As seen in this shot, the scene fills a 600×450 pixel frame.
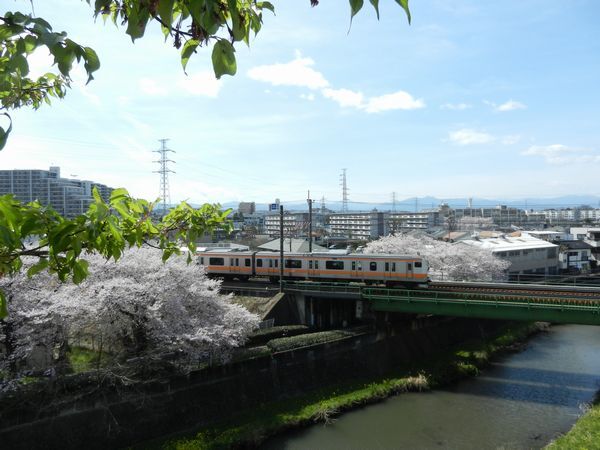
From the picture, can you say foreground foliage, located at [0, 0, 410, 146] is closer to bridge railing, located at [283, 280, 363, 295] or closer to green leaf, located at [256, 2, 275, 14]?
green leaf, located at [256, 2, 275, 14]

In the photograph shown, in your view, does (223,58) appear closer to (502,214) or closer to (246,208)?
(246,208)

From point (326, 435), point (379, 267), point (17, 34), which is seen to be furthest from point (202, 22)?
point (379, 267)

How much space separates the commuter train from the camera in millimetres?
22281

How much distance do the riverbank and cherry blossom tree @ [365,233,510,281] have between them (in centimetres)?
644

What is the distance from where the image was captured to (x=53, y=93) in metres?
3.73

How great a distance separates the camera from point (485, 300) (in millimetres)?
19188

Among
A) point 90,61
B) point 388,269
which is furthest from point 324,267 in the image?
point 90,61

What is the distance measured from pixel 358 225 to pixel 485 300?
7532 centimetres

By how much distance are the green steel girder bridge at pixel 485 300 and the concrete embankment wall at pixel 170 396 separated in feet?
5.94

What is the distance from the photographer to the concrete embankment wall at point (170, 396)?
11.9 metres

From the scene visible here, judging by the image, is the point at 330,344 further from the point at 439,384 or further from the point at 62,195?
the point at 62,195

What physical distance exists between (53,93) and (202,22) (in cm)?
287

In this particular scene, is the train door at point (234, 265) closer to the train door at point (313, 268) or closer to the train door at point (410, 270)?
the train door at point (313, 268)

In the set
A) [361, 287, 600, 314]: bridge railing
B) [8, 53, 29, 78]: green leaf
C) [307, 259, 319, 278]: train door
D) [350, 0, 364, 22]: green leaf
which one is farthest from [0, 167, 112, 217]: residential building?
[350, 0, 364, 22]: green leaf
